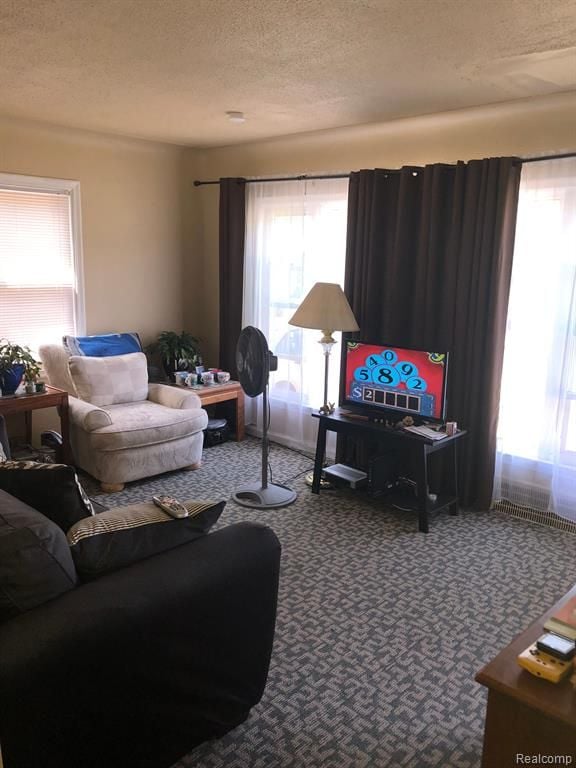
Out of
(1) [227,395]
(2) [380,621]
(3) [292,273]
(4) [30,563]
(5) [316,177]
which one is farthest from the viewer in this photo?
(1) [227,395]

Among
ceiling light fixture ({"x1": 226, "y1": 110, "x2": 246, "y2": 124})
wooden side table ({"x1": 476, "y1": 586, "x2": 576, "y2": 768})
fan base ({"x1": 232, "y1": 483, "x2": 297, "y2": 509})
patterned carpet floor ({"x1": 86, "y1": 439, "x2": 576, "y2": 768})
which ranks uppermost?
ceiling light fixture ({"x1": 226, "y1": 110, "x2": 246, "y2": 124})

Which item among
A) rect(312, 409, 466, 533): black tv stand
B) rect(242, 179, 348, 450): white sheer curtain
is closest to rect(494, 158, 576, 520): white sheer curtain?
rect(312, 409, 466, 533): black tv stand

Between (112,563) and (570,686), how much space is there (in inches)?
49.6

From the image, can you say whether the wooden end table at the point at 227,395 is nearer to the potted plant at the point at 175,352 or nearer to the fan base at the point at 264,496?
the potted plant at the point at 175,352

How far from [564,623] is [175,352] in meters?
4.01

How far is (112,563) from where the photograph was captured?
1.74 m

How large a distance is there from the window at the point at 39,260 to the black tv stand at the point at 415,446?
228cm

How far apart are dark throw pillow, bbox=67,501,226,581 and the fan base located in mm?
1993

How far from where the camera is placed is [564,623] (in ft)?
5.73

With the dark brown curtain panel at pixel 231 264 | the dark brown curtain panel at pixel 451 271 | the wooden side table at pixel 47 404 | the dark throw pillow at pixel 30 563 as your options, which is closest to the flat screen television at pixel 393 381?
the dark brown curtain panel at pixel 451 271

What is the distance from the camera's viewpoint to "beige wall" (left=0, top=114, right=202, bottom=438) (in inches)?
180

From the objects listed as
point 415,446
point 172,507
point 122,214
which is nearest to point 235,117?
point 122,214

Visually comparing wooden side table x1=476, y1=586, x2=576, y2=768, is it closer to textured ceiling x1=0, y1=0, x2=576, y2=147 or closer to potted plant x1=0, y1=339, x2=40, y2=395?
textured ceiling x1=0, y1=0, x2=576, y2=147

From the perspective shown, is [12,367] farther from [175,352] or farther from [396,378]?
[396,378]
